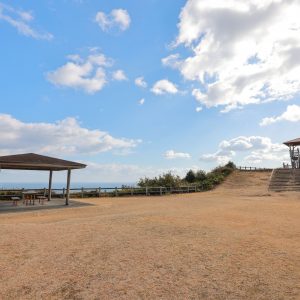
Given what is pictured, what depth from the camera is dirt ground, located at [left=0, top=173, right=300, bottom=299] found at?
5551 mm

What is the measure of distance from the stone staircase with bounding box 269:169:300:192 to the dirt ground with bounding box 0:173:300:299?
19.2m

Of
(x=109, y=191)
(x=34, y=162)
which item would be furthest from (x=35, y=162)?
(x=109, y=191)

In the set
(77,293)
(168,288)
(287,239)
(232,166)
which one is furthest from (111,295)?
(232,166)

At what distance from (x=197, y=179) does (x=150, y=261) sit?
104ft

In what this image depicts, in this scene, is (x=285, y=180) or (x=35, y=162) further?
(x=285, y=180)

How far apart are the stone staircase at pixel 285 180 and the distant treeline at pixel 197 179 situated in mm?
5851

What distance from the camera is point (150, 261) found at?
6.92 metres

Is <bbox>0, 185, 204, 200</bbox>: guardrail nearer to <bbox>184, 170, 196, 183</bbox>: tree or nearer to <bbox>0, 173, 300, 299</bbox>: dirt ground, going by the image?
<bbox>184, 170, 196, 183</bbox>: tree

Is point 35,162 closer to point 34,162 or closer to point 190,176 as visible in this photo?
point 34,162

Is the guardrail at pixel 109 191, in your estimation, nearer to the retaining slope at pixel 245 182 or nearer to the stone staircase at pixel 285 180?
the retaining slope at pixel 245 182

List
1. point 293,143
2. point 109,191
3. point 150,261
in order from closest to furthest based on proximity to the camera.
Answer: point 150,261 < point 109,191 < point 293,143

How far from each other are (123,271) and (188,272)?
120 centimetres

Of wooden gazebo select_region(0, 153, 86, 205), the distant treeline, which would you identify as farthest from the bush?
wooden gazebo select_region(0, 153, 86, 205)

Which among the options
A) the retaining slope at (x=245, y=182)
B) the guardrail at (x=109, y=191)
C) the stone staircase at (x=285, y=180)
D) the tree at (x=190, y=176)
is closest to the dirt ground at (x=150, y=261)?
the guardrail at (x=109, y=191)
